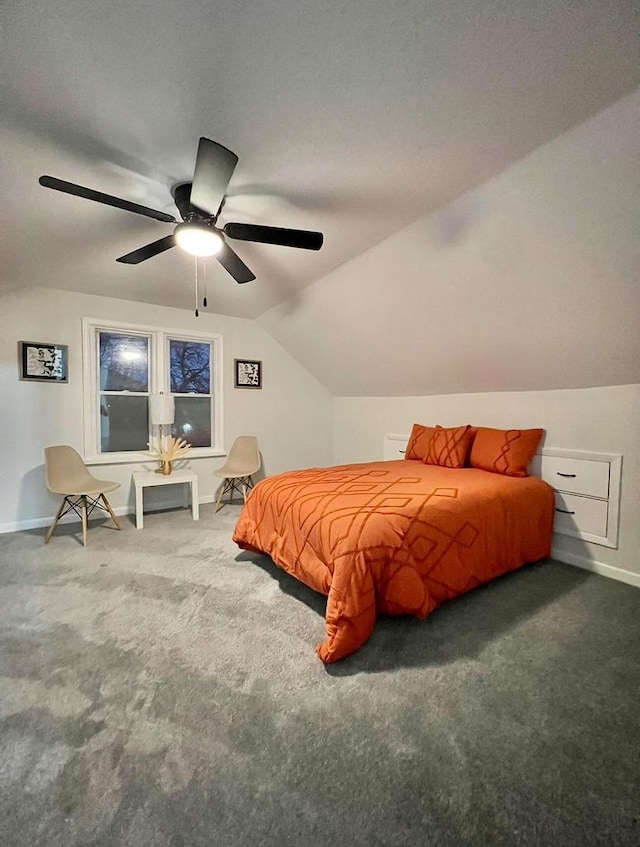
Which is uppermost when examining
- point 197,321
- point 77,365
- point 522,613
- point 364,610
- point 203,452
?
point 197,321

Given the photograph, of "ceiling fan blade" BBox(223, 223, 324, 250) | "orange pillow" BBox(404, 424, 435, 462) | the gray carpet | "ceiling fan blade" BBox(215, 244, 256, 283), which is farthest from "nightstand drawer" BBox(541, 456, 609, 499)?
"ceiling fan blade" BBox(215, 244, 256, 283)

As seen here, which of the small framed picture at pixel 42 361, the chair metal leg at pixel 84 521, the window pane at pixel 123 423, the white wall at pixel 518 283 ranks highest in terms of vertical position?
Result: the white wall at pixel 518 283

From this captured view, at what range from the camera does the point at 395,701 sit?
144cm

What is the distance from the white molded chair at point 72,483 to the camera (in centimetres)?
316

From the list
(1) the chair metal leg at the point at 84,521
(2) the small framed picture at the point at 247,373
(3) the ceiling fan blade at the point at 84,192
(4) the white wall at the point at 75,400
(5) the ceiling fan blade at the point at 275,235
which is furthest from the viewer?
(2) the small framed picture at the point at 247,373

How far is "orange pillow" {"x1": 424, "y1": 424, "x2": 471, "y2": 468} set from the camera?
10.4 feet

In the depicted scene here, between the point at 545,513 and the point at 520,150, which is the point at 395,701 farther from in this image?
the point at 520,150

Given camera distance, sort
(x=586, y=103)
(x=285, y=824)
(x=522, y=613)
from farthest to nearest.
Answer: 1. (x=522, y=613)
2. (x=586, y=103)
3. (x=285, y=824)

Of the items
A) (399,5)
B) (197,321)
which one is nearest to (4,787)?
(399,5)

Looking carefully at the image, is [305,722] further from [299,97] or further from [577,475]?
[577,475]

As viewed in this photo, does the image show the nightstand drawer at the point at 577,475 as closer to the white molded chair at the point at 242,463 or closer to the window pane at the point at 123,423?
the white molded chair at the point at 242,463

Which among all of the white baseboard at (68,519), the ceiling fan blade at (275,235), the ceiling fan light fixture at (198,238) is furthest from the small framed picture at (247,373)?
the ceiling fan blade at (275,235)

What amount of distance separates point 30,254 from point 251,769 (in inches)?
136

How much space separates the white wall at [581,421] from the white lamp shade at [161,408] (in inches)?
109
